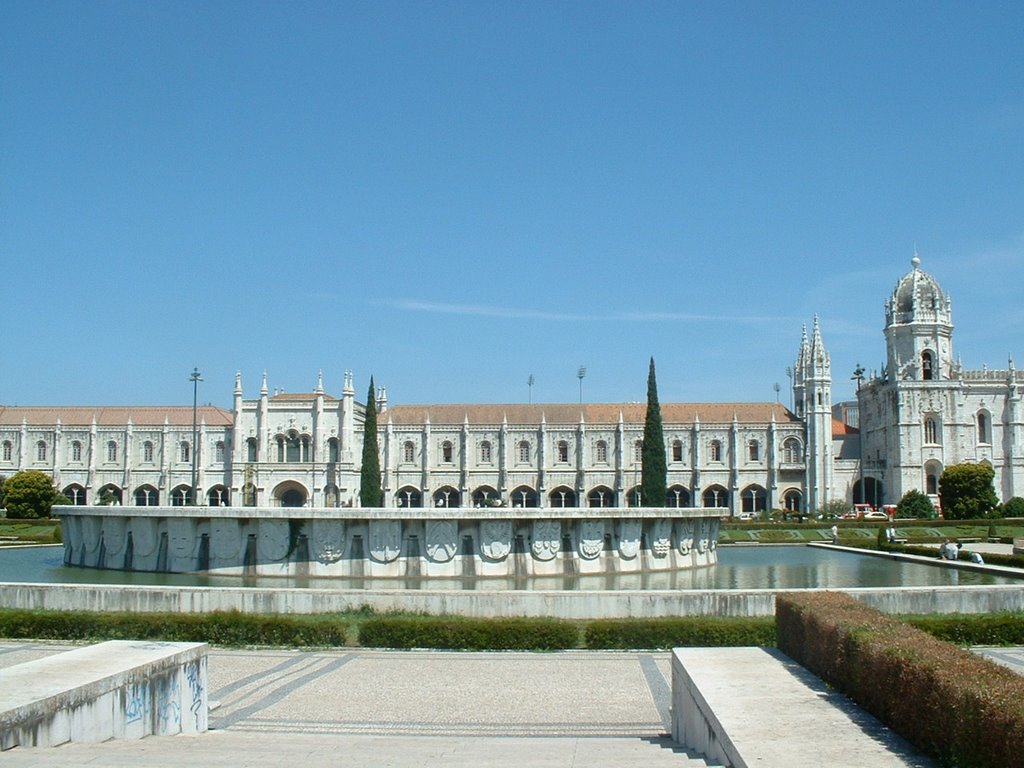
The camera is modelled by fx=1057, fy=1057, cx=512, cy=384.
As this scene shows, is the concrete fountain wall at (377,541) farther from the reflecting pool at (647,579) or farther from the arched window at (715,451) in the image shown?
the arched window at (715,451)

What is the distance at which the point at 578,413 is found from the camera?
79938mm

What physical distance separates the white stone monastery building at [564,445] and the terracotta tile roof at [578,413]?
16 cm

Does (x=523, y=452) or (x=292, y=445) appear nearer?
(x=292, y=445)

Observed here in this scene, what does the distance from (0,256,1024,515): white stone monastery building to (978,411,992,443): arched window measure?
121mm

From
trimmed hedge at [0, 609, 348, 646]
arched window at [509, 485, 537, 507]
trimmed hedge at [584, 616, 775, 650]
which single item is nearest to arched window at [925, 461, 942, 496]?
arched window at [509, 485, 537, 507]

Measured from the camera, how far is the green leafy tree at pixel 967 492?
6359 centimetres

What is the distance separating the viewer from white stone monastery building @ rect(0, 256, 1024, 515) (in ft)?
238

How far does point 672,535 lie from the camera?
105 ft

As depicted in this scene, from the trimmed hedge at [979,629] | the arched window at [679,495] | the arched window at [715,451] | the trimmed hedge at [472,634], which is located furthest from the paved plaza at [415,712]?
the arched window at [715,451]

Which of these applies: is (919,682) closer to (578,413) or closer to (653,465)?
(653,465)

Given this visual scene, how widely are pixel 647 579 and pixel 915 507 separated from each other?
133 ft

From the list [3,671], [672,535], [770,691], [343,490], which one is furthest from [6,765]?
[343,490]

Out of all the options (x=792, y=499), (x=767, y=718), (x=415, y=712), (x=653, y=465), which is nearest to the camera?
(x=767, y=718)

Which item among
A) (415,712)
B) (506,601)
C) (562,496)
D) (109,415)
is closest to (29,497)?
(109,415)
